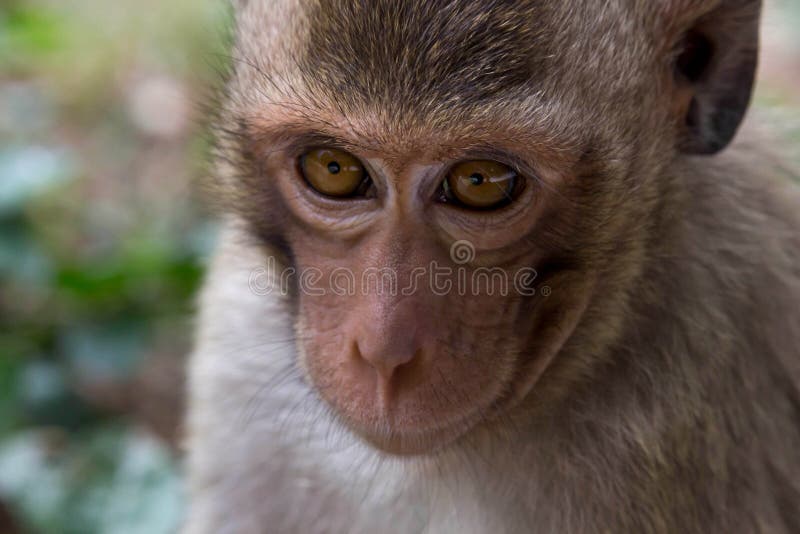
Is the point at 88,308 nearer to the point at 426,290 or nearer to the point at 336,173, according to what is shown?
the point at 336,173

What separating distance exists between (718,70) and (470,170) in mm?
622

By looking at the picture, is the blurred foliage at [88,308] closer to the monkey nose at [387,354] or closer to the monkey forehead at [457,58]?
the monkey forehead at [457,58]

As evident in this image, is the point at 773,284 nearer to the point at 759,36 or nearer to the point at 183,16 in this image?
the point at 759,36

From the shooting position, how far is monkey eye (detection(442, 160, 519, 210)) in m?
2.26

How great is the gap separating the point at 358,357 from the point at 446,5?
74 centimetres

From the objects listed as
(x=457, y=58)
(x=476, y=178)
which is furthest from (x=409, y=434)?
(x=457, y=58)

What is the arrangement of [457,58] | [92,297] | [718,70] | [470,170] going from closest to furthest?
[457,58] < [470,170] < [718,70] < [92,297]

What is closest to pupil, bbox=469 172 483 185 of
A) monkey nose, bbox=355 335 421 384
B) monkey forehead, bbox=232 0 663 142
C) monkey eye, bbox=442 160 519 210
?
monkey eye, bbox=442 160 519 210

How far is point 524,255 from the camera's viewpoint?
232cm

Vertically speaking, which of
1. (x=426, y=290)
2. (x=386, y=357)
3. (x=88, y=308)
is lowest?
(x=88, y=308)

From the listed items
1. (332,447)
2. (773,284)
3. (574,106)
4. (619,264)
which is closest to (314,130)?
(574,106)

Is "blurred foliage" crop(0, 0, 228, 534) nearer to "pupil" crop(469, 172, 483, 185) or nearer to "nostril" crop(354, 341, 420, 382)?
"pupil" crop(469, 172, 483, 185)

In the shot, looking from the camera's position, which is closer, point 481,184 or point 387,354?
point 387,354

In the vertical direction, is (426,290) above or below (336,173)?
below
